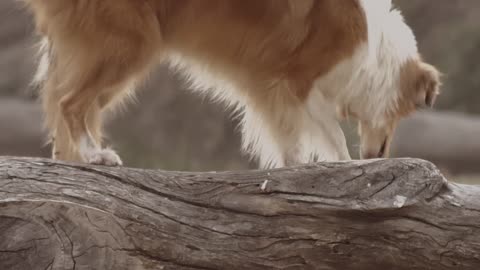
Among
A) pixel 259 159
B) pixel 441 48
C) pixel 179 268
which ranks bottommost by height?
pixel 179 268

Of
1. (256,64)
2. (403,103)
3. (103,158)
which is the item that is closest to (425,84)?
(403,103)

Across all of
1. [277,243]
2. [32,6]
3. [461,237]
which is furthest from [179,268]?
[32,6]

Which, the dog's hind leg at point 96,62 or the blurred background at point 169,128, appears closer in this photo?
the dog's hind leg at point 96,62

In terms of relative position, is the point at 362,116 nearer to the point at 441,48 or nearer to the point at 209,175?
the point at 209,175

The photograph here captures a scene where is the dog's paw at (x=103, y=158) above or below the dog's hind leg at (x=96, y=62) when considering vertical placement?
below

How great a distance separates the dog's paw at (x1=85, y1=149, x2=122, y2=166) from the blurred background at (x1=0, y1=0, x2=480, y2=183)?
715 cm

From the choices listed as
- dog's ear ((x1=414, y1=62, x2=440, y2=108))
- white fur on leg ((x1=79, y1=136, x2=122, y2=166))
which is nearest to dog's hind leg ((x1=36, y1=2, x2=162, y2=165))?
white fur on leg ((x1=79, y1=136, x2=122, y2=166))

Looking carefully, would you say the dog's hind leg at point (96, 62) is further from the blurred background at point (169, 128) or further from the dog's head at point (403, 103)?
the blurred background at point (169, 128)

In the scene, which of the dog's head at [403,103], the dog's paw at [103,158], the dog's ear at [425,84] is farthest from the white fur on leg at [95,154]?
the dog's ear at [425,84]

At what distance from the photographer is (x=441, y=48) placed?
595 inches

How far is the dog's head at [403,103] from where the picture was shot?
5906 millimetres

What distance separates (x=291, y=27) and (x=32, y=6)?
1547 mm

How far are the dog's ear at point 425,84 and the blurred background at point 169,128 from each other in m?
6.03

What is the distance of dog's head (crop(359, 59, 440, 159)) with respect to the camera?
591 centimetres
